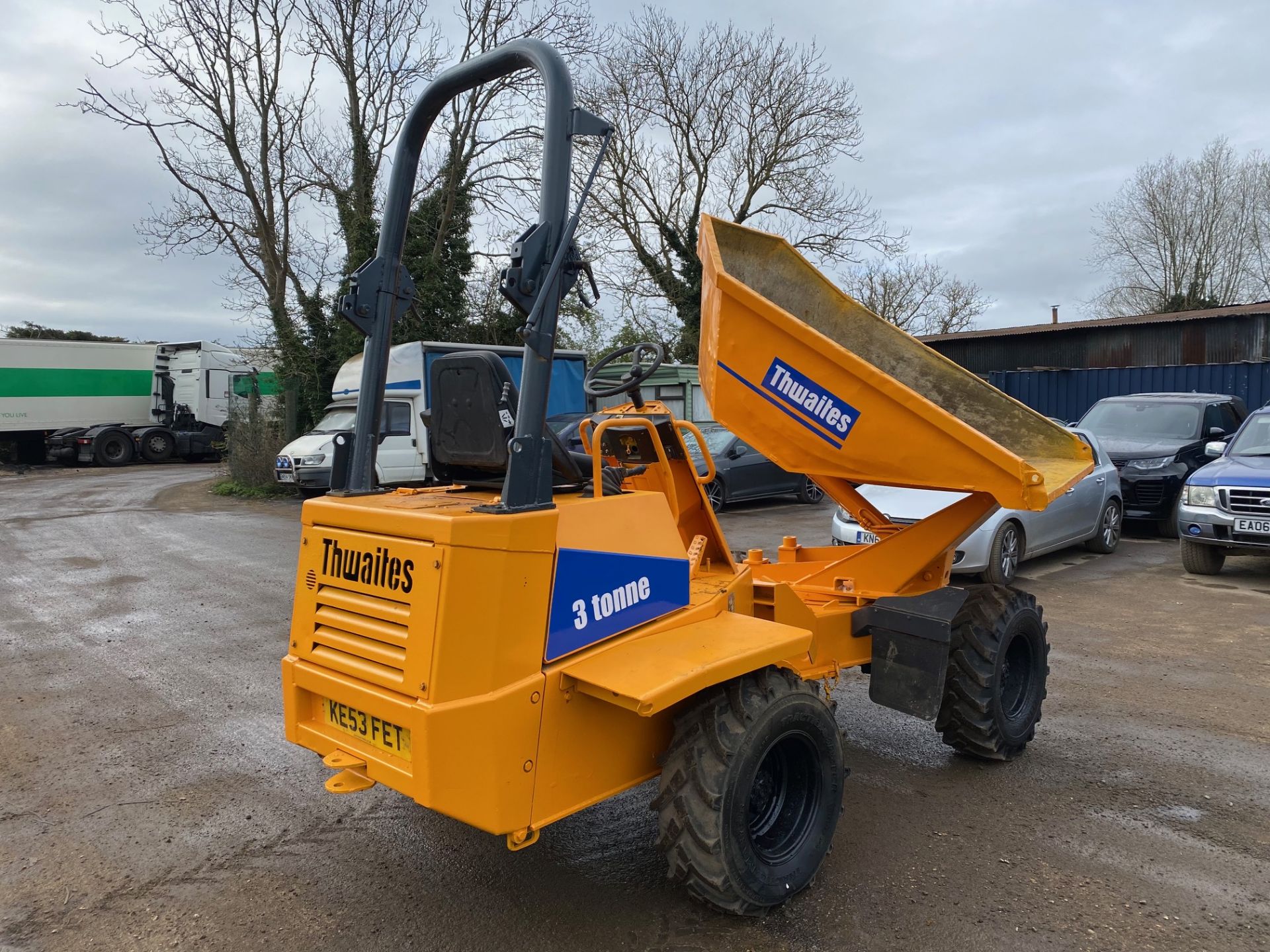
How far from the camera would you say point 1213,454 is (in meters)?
9.91

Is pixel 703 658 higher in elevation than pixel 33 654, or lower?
higher

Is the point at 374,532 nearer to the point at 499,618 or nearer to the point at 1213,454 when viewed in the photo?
the point at 499,618

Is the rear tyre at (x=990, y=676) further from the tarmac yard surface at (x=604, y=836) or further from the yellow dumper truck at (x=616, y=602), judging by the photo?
the tarmac yard surface at (x=604, y=836)

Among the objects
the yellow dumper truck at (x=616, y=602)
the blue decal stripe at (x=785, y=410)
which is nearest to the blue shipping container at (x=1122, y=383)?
the yellow dumper truck at (x=616, y=602)

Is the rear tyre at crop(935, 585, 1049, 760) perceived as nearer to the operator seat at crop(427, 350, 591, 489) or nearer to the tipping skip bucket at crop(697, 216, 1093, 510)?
the tipping skip bucket at crop(697, 216, 1093, 510)

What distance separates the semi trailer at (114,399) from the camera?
25469mm

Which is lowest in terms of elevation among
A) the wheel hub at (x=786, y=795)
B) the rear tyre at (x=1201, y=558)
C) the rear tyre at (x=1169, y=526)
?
the wheel hub at (x=786, y=795)

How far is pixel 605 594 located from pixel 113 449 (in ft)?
93.9

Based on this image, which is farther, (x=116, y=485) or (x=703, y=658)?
(x=116, y=485)

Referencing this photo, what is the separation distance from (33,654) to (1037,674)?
704 cm

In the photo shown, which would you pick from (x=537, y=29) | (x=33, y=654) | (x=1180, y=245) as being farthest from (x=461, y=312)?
(x=1180, y=245)

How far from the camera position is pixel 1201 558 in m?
9.48

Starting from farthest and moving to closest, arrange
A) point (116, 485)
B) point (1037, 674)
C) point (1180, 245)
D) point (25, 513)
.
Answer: point (1180, 245)
point (116, 485)
point (25, 513)
point (1037, 674)

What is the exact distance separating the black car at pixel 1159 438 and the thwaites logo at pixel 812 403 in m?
9.87
